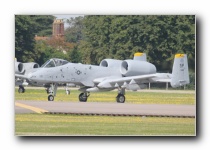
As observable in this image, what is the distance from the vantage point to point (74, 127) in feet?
67.9

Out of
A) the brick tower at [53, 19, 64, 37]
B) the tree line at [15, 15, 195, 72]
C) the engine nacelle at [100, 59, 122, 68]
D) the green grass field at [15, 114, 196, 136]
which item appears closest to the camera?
the green grass field at [15, 114, 196, 136]

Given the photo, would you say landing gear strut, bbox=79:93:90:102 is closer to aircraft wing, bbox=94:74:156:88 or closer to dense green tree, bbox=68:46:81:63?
aircraft wing, bbox=94:74:156:88

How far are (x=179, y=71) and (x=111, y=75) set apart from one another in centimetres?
117

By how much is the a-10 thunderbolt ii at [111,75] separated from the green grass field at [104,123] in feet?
0.51

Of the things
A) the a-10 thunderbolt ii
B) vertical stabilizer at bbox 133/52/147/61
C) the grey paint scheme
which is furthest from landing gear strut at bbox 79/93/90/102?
vertical stabilizer at bbox 133/52/147/61

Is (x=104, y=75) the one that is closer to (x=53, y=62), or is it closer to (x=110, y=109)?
(x=110, y=109)

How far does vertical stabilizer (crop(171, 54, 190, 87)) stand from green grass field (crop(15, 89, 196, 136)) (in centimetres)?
18

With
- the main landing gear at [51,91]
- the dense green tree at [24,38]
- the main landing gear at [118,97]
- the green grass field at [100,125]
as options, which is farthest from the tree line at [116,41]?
the green grass field at [100,125]

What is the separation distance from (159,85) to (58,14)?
2.24 metres

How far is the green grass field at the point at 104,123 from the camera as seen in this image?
2058cm

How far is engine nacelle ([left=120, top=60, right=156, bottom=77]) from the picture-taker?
21.3 m

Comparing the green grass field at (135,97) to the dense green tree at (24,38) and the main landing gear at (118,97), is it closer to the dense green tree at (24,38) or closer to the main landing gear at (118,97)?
the main landing gear at (118,97)
